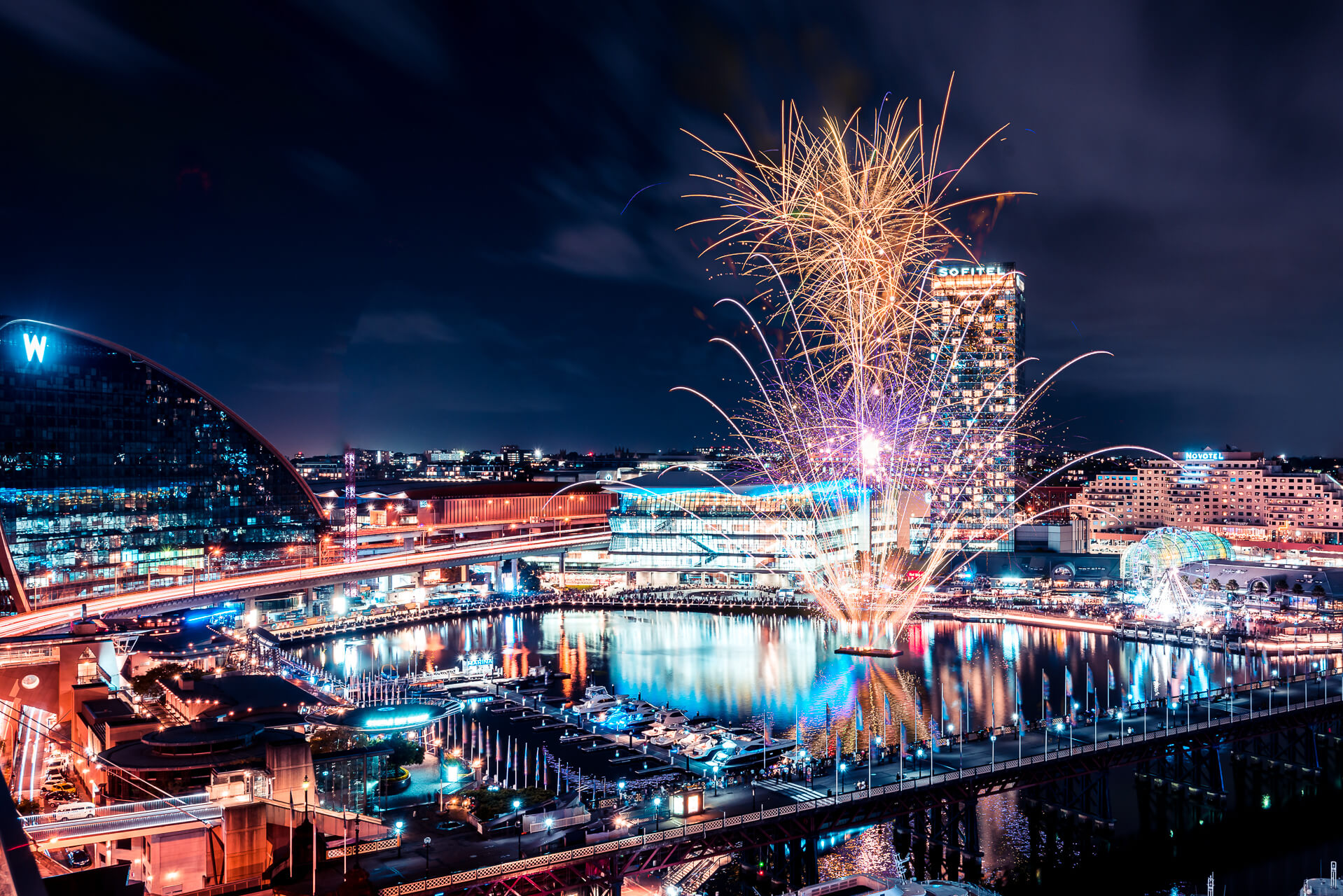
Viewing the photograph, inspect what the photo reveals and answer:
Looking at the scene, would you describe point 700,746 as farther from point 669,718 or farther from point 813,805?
point 813,805

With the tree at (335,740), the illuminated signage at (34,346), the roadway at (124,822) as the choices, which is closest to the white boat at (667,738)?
the tree at (335,740)

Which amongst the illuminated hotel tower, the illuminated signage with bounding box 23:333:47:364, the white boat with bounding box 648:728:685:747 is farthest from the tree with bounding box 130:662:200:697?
the illuminated hotel tower

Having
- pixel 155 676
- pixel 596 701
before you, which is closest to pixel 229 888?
pixel 155 676

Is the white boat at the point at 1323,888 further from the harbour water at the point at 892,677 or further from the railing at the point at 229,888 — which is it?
the railing at the point at 229,888

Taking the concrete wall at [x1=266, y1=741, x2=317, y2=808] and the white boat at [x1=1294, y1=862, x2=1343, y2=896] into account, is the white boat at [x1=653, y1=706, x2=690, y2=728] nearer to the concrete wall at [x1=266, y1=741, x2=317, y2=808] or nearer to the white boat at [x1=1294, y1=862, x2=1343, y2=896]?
the concrete wall at [x1=266, y1=741, x2=317, y2=808]

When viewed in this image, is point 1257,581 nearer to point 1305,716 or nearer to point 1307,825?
point 1305,716

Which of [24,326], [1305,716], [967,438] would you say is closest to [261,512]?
[24,326]
